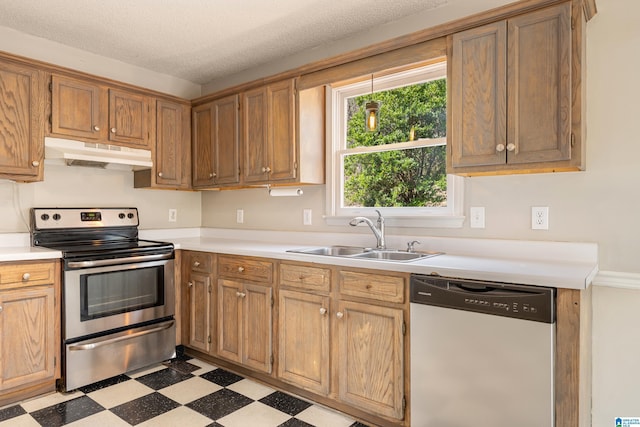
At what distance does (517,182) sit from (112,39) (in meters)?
2.89

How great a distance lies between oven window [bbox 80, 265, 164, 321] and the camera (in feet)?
8.49

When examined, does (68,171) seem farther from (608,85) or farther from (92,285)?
(608,85)

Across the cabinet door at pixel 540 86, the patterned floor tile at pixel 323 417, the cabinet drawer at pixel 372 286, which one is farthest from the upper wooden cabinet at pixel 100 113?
the cabinet door at pixel 540 86

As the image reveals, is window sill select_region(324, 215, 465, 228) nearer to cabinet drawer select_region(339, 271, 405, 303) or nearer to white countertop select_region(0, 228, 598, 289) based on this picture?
white countertop select_region(0, 228, 598, 289)

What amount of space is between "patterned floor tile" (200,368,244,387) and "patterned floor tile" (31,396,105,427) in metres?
0.66

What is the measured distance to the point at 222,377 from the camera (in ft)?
9.01

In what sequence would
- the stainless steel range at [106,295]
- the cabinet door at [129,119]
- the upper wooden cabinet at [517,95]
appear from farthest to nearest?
1. the cabinet door at [129,119]
2. the stainless steel range at [106,295]
3. the upper wooden cabinet at [517,95]

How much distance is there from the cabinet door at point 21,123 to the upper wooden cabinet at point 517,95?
2.62 m

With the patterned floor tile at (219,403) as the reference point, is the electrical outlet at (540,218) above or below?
above

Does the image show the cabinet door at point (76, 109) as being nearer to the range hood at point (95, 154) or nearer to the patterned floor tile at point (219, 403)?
the range hood at point (95, 154)

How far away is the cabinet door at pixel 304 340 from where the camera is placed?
226 cm

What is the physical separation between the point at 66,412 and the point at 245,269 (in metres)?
1.26

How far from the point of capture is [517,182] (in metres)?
2.21

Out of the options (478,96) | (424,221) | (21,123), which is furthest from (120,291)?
(478,96)
